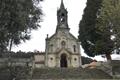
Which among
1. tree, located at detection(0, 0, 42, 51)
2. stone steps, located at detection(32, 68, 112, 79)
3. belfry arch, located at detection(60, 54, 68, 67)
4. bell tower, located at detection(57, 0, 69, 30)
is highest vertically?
bell tower, located at detection(57, 0, 69, 30)

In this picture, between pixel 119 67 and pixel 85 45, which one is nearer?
pixel 119 67

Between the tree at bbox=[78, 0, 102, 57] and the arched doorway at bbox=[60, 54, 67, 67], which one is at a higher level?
the tree at bbox=[78, 0, 102, 57]

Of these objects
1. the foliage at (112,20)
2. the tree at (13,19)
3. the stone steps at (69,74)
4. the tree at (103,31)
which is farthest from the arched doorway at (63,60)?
the tree at (13,19)

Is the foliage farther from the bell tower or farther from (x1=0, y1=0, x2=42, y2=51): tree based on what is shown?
the bell tower

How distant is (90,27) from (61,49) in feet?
45.4

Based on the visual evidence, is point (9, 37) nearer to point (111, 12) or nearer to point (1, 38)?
point (1, 38)

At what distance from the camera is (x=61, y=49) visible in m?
51.0

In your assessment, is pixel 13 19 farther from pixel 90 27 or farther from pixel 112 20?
pixel 90 27

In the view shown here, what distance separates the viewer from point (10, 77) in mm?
26375

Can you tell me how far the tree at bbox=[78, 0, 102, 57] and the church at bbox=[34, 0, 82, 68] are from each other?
10.6 meters

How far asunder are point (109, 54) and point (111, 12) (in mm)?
8802

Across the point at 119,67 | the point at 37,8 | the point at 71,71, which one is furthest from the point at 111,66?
the point at 37,8

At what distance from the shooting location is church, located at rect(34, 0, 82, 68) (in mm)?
50531

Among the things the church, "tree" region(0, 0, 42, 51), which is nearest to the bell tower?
the church
